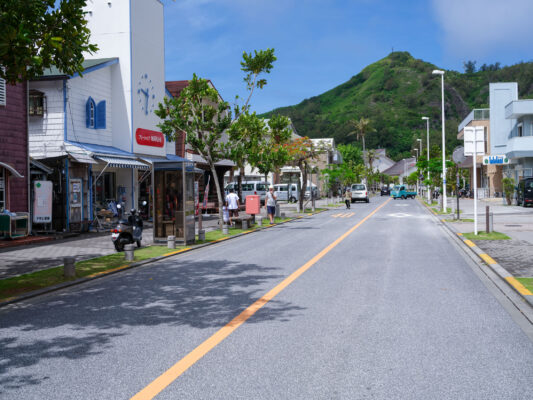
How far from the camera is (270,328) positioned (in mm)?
5809

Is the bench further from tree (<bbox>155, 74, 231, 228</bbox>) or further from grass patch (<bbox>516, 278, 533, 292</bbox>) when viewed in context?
grass patch (<bbox>516, 278, 533, 292</bbox>)

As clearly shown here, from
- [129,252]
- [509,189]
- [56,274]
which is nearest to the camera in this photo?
[56,274]

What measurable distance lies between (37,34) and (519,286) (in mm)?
8513

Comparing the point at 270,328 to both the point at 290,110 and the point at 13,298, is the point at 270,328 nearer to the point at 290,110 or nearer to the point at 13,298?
the point at 13,298

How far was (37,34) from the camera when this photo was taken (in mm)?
8273

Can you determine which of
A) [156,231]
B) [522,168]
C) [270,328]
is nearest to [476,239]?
[156,231]

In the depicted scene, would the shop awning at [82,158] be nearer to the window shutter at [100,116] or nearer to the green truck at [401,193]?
the window shutter at [100,116]

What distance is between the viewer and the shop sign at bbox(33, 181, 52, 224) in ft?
58.3

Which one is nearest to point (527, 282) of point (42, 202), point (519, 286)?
point (519, 286)

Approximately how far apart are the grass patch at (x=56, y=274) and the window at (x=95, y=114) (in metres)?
10.1

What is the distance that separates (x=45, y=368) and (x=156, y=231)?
37.9 feet

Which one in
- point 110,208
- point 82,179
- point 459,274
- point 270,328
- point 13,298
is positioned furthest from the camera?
point 110,208

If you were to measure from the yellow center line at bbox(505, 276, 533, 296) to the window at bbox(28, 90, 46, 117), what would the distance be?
17.7 meters

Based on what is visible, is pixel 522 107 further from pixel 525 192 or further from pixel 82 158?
pixel 82 158
